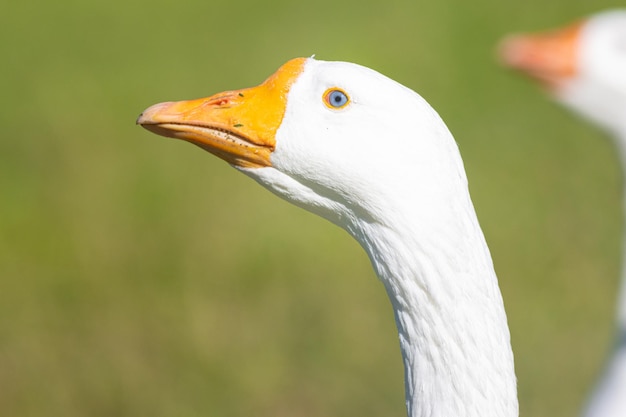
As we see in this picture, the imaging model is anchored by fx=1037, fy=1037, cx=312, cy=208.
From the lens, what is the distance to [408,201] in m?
2.70

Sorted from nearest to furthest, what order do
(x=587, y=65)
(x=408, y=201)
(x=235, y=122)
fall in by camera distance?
(x=408, y=201)
(x=235, y=122)
(x=587, y=65)

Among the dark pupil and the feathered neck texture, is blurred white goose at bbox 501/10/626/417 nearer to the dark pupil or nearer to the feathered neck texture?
the feathered neck texture

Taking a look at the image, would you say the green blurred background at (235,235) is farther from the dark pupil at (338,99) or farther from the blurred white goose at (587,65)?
the dark pupil at (338,99)

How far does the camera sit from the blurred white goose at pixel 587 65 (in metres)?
5.44

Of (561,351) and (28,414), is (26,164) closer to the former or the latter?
(28,414)

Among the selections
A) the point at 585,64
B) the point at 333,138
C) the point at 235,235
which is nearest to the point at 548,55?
the point at 585,64

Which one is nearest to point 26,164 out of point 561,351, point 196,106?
point 561,351

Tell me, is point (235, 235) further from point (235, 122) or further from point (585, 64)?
point (235, 122)

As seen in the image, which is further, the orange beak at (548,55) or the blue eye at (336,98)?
the orange beak at (548,55)

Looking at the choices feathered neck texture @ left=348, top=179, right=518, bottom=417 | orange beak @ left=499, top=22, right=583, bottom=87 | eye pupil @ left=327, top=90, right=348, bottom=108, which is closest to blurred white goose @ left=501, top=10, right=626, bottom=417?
orange beak @ left=499, top=22, right=583, bottom=87

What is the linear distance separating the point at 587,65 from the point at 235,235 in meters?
3.18

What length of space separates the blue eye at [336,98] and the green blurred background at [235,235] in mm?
3243

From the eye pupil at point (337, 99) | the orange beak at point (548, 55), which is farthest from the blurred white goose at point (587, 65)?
the eye pupil at point (337, 99)

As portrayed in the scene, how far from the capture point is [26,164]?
870cm
